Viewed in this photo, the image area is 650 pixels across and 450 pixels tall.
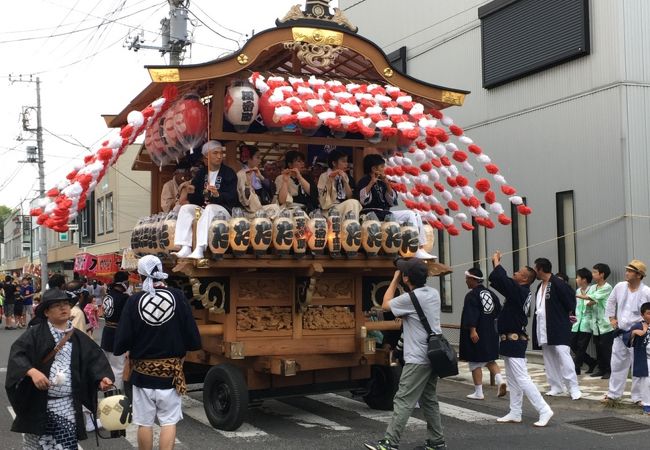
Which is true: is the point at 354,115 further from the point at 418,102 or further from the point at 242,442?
the point at 242,442

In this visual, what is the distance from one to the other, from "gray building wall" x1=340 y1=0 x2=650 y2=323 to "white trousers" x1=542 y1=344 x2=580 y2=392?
241cm

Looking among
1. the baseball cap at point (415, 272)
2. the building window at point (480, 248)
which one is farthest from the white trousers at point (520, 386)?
the building window at point (480, 248)

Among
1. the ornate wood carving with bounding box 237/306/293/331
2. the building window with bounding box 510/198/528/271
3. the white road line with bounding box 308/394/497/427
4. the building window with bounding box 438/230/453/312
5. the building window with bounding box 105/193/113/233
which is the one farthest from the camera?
the building window with bounding box 105/193/113/233

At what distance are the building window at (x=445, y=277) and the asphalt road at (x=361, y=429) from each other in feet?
20.6

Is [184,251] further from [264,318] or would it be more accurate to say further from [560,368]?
[560,368]


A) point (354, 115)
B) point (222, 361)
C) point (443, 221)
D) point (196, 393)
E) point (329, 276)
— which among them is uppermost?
point (354, 115)

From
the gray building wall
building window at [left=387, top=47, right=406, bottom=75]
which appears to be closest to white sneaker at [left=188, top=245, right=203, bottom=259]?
the gray building wall

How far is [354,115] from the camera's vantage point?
821cm

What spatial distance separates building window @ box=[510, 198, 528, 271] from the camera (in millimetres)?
14195

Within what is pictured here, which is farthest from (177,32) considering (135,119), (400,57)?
(135,119)

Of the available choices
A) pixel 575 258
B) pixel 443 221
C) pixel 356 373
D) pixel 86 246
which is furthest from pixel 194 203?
pixel 86 246

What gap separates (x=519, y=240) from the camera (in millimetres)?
14445

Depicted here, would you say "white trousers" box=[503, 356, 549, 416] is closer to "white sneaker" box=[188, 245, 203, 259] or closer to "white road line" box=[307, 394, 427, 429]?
"white road line" box=[307, 394, 427, 429]

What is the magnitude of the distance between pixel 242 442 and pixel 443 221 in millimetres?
4495
